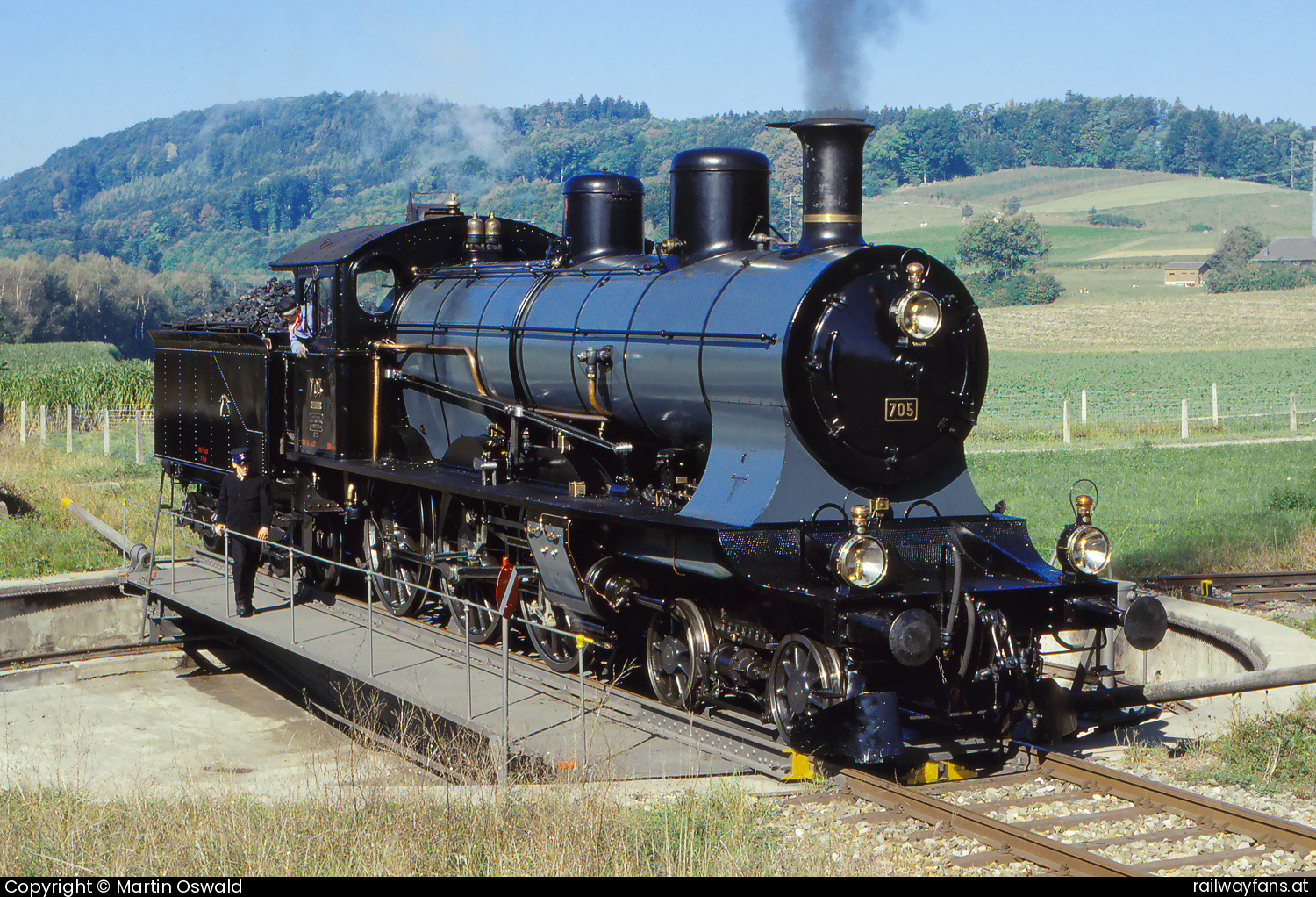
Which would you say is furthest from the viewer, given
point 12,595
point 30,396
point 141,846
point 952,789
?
point 30,396

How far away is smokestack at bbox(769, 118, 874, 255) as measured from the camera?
8.37 m

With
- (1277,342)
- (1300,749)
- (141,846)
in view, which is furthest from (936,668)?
(1277,342)

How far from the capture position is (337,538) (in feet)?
Result: 42.5

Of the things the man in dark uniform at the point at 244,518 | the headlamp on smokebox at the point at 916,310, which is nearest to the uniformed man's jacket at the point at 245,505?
the man in dark uniform at the point at 244,518

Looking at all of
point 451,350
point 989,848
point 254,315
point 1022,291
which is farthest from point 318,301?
point 1022,291

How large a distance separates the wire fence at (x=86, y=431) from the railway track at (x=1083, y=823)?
787 inches

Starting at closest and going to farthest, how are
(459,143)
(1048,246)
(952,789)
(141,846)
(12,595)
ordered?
(141,846), (952,789), (12,595), (1048,246), (459,143)

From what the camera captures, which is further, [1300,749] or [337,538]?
[337,538]

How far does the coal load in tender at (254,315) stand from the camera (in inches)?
544

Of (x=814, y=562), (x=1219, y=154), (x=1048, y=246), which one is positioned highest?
(x=1219, y=154)

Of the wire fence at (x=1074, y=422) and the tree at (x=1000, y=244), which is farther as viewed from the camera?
the tree at (x=1000, y=244)

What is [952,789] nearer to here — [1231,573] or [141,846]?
[141,846]

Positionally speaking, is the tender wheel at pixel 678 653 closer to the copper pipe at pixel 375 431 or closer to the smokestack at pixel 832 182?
the smokestack at pixel 832 182

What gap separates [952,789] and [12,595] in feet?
35.5
